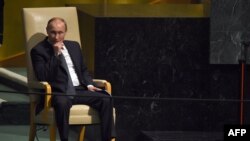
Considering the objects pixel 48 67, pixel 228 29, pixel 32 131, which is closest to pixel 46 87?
pixel 48 67

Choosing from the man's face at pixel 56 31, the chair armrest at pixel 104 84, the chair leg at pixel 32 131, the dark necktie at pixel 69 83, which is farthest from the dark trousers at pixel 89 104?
the man's face at pixel 56 31

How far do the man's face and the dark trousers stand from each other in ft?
1.73

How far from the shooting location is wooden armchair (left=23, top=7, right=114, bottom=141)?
7363mm

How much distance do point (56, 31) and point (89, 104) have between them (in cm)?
66

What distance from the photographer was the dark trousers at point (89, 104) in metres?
7.25

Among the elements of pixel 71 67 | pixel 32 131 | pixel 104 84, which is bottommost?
pixel 32 131

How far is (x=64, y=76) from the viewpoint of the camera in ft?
24.8

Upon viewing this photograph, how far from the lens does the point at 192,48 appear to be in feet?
27.8

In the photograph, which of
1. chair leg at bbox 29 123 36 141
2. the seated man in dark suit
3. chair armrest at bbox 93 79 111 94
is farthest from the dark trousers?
chair leg at bbox 29 123 36 141

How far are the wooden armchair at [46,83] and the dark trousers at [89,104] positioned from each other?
0.05 m

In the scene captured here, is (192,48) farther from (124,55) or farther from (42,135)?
(42,135)

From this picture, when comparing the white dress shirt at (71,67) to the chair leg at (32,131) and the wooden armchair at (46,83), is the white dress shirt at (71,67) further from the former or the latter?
the chair leg at (32,131)

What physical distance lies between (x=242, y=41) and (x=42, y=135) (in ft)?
6.50

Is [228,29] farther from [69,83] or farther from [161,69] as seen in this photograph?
[69,83]
